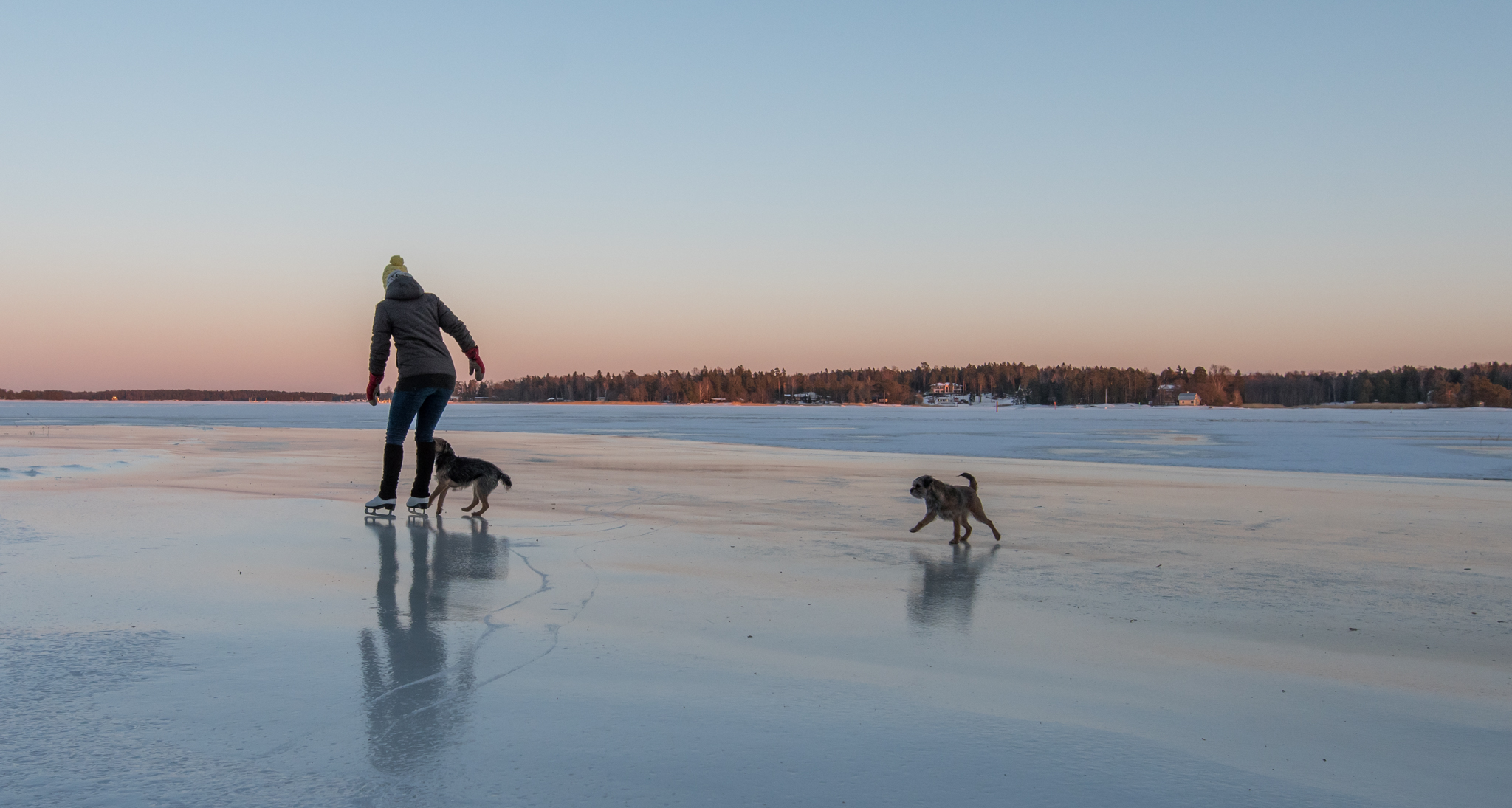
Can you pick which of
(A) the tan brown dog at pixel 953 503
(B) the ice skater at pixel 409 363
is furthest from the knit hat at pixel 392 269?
(A) the tan brown dog at pixel 953 503

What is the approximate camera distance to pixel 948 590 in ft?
16.8

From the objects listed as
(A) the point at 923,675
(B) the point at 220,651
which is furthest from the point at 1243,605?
(B) the point at 220,651

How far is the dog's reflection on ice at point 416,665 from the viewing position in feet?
8.88

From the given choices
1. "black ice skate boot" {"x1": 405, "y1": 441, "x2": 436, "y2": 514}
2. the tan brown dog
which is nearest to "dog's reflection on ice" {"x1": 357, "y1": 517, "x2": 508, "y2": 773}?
"black ice skate boot" {"x1": 405, "y1": 441, "x2": 436, "y2": 514}

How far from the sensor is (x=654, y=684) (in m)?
3.28

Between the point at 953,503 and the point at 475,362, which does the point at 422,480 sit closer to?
the point at 475,362

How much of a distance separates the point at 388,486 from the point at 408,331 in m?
1.28

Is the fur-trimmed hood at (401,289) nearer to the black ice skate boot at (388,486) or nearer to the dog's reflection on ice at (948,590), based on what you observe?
the black ice skate boot at (388,486)

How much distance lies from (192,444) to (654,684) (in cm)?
1931

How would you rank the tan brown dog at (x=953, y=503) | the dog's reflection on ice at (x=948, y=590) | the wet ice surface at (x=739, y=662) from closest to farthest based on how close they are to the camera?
the wet ice surface at (x=739, y=662), the dog's reflection on ice at (x=948, y=590), the tan brown dog at (x=953, y=503)

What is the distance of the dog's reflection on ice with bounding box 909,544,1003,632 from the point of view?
440cm

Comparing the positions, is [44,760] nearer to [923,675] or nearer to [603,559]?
[923,675]

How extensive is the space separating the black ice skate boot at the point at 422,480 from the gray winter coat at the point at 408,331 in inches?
26.3

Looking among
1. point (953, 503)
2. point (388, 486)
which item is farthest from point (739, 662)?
point (388, 486)
